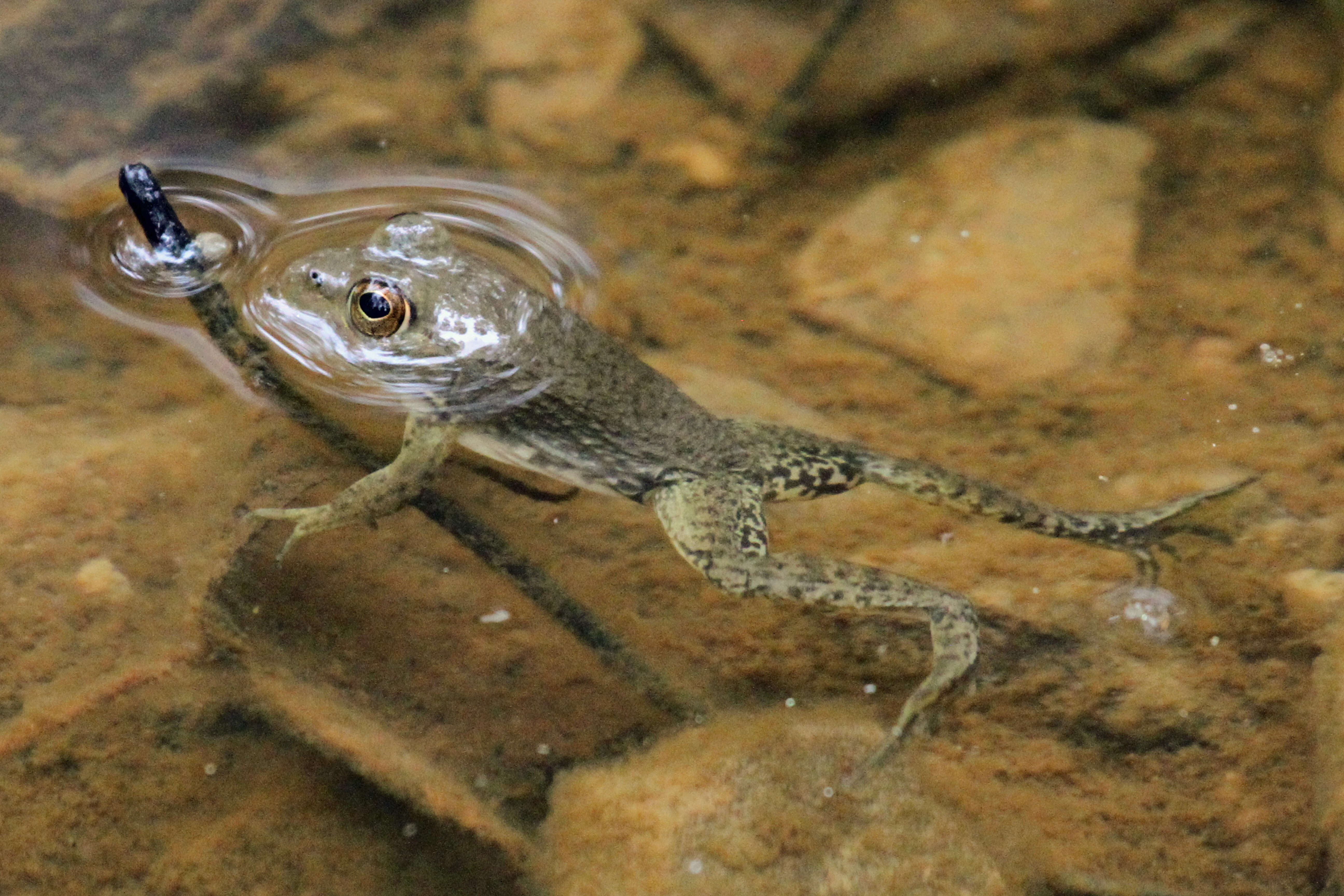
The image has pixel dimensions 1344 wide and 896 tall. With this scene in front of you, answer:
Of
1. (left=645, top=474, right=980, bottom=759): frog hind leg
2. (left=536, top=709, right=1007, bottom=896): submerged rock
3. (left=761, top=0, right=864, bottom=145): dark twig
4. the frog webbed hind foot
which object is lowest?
(left=536, top=709, right=1007, bottom=896): submerged rock

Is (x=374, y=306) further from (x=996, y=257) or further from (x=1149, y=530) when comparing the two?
(x=1149, y=530)

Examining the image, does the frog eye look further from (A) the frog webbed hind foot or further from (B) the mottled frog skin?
(A) the frog webbed hind foot

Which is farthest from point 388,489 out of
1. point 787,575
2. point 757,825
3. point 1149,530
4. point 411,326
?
point 1149,530

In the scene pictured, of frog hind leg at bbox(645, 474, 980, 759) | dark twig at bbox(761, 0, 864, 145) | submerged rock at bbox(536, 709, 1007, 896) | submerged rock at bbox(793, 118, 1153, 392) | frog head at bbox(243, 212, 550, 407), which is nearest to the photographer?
submerged rock at bbox(536, 709, 1007, 896)

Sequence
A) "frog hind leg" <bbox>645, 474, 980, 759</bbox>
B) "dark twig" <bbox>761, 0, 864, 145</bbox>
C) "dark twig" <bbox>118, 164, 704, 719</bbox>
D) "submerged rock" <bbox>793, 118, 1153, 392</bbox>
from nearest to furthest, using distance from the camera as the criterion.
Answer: "frog hind leg" <bbox>645, 474, 980, 759</bbox> < "dark twig" <bbox>118, 164, 704, 719</bbox> < "submerged rock" <bbox>793, 118, 1153, 392</bbox> < "dark twig" <bbox>761, 0, 864, 145</bbox>

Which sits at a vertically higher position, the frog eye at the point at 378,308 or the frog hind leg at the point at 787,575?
the frog eye at the point at 378,308

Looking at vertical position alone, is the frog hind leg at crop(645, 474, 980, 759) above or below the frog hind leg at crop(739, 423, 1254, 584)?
below

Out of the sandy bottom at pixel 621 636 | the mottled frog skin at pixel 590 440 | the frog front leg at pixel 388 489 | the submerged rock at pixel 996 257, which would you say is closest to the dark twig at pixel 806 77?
the submerged rock at pixel 996 257

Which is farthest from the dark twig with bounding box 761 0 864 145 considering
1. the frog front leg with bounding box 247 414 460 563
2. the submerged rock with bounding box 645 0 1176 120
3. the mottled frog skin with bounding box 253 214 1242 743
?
the frog front leg with bounding box 247 414 460 563

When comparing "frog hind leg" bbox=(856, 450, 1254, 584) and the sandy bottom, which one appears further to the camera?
"frog hind leg" bbox=(856, 450, 1254, 584)

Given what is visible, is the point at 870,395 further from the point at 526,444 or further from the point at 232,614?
the point at 232,614

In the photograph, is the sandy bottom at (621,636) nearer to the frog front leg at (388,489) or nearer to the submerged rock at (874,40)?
the frog front leg at (388,489)
